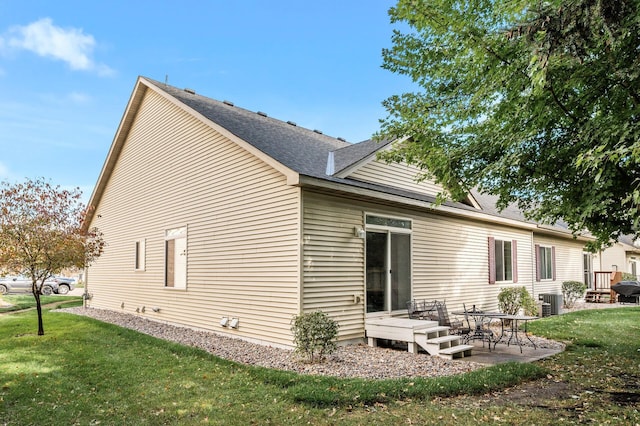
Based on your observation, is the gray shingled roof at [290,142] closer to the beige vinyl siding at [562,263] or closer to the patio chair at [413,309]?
the patio chair at [413,309]

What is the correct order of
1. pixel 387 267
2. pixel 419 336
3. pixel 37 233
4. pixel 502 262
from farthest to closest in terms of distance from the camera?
pixel 502 262
pixel 37 233
pixel 387 267
pixel 419 336

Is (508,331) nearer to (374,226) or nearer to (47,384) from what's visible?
(374,226)

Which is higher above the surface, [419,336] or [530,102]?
[530,102]

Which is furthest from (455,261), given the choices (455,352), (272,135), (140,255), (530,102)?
(140,255)

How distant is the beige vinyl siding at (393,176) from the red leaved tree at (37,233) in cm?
732

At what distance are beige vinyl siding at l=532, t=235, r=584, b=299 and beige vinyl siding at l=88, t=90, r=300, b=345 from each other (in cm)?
1148

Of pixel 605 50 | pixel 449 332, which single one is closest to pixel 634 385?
pixel 449 332

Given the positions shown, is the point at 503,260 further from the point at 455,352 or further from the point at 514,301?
the point at 455,352

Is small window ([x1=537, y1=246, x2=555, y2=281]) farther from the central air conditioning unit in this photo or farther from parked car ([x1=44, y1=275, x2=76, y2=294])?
parked car ([x1=44, y1=275, x2=76, y2=294])

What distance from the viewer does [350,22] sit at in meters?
14.0

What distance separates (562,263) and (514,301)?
275 inches

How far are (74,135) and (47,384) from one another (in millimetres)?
21264

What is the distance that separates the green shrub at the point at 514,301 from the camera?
12633 millimetres

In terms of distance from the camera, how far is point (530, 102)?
540 centimetres
